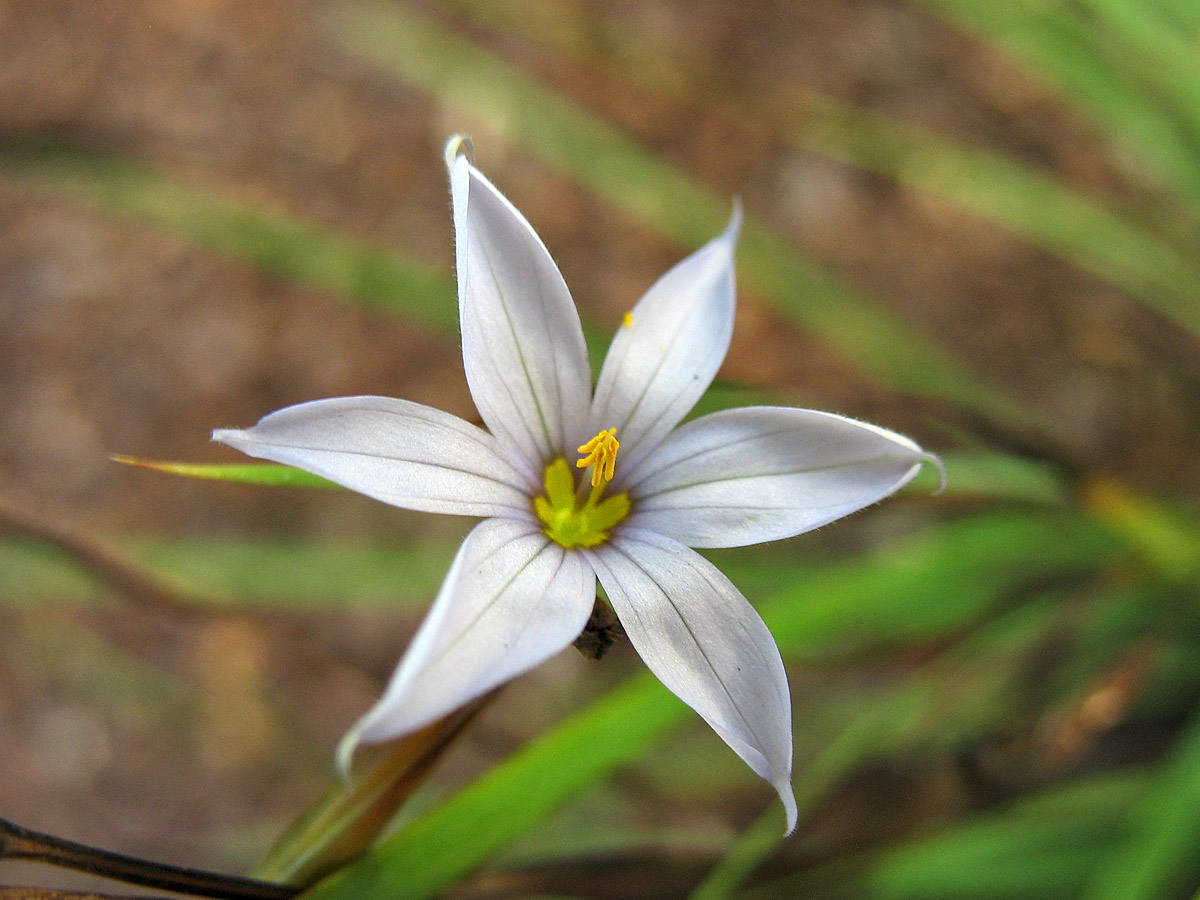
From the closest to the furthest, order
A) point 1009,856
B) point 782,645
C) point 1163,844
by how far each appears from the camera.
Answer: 1. point 1163,844
2. point 782,645
3. point 1009,856

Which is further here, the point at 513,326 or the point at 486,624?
the point at 513,326

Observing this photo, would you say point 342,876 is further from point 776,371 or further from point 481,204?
point 776,371

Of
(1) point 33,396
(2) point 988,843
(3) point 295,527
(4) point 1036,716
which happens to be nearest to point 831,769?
(2) point 988,843

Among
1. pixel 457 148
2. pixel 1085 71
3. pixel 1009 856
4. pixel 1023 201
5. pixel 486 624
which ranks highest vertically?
pixel 1085 71

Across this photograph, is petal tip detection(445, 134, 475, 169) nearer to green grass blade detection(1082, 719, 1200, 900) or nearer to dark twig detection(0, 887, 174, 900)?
dark twig detection(0, 887, 174, 900)

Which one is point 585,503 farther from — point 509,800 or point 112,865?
point 112,865

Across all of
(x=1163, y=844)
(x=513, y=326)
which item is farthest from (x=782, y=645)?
(x=513, y=326)

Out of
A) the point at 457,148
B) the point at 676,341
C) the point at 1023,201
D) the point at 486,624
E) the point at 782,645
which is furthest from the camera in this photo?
the point at 1023,201

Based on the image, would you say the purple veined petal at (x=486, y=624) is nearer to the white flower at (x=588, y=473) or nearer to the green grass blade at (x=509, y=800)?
the white flower at (x=588, y=473)
